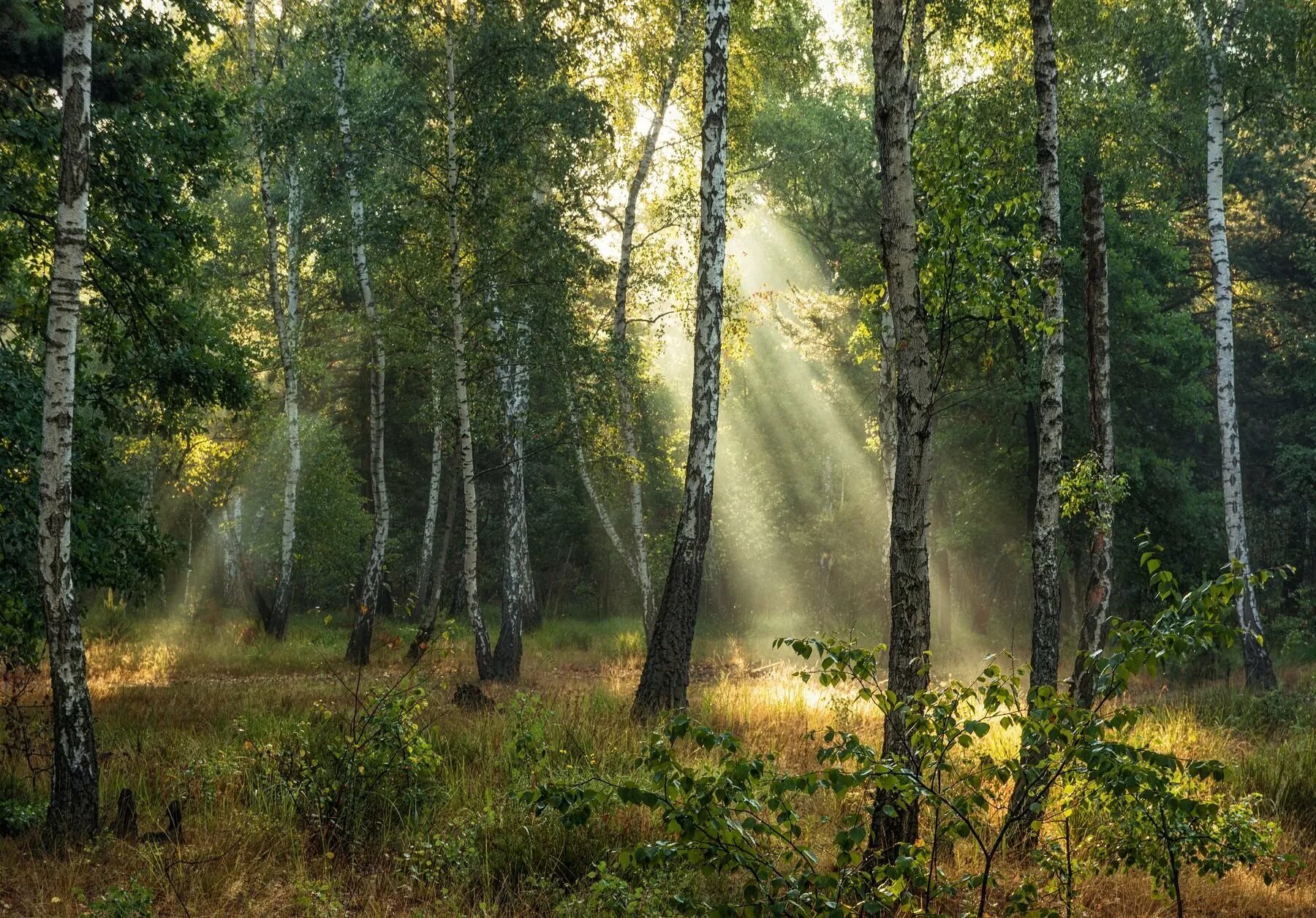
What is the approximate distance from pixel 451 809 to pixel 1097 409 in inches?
250

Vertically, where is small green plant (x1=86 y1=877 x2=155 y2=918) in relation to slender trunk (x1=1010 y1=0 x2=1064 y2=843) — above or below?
below

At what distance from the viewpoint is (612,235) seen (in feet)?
66.4

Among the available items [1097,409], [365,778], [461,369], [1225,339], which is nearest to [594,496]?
[461,369]

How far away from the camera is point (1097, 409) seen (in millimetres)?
8914

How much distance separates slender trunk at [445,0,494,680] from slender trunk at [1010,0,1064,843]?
857 cm

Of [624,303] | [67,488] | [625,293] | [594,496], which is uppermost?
[625,293]

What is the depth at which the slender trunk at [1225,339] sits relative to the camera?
50.0 ft

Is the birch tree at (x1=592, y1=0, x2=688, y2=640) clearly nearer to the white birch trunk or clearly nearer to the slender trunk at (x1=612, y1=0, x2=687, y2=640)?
the slender trunk at (x1=612, y1=0, x2=687, y2=640)

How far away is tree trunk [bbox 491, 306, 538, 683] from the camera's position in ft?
51.3

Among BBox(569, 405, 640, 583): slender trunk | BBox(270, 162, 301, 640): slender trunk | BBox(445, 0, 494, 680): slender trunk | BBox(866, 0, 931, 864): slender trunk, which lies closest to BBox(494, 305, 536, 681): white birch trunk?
BBox(445, 0, 494, 680): slender trunk

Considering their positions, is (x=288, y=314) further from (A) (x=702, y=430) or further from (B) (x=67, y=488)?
(B) (x=67, y=488)

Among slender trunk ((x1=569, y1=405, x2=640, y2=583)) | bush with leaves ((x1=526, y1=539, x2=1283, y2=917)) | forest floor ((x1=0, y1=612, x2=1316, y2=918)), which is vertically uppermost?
slender trunk ((x1=569, y1=405, x2=640, y2=583))

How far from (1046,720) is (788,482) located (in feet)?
99.2

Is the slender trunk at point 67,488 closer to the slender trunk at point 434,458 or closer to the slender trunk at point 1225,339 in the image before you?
the slender trunk at point 434,458
